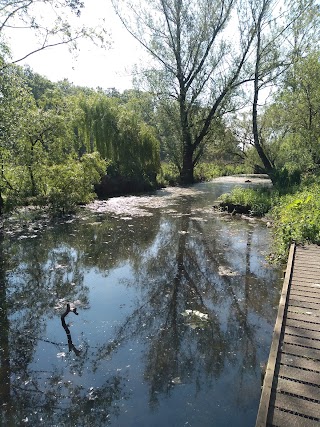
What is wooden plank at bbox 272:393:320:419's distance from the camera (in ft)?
8.59

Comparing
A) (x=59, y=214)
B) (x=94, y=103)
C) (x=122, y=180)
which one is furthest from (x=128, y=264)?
(x=94, y=103)

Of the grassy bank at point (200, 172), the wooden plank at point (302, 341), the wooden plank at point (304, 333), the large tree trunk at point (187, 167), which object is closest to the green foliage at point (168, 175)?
the grassy bank at point (200, 172)

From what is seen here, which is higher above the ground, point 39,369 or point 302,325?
point 302,325

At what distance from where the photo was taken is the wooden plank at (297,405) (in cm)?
262

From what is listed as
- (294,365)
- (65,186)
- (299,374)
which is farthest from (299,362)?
(65,186)

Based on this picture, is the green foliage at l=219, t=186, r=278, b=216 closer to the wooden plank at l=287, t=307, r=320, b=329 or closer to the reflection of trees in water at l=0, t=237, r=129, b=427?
the reflection of trees in water at l=0, t=237, r=129, b=427

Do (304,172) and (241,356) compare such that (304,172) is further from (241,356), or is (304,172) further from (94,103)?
(241,356)

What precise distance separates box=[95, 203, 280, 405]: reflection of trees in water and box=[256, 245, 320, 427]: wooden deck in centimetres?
58

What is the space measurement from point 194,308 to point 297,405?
8.78ft

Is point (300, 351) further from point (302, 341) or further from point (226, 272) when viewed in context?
point (226, 272)

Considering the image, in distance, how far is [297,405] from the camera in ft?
8.78

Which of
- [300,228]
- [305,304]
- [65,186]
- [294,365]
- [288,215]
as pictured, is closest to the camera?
[294,365]

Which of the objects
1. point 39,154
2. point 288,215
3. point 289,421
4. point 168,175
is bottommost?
point 289,421

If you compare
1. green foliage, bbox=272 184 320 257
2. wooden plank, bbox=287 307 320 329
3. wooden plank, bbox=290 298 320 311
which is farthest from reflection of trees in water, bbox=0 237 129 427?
green foliage, bbox=272 184 320 257
